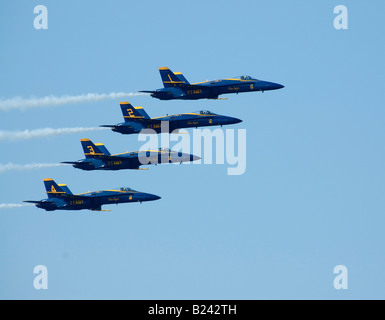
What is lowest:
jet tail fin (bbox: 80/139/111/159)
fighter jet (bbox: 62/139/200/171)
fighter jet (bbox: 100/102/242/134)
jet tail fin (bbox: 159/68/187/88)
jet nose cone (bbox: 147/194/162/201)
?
jet nose cone (bbox: 147/194/162/201)

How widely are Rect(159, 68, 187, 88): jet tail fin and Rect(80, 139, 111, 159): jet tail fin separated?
12.4 meters

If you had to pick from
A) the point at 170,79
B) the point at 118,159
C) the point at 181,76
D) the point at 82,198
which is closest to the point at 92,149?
the point at 118,159

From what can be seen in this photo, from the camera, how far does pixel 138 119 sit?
6663 inches

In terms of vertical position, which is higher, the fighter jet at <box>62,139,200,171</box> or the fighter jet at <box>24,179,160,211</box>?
the fighter jet at <box>62,139,200,171</box>

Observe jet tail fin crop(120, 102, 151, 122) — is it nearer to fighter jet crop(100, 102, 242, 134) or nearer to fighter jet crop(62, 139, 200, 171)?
fighter jet crop(100, 102, 242, 134)

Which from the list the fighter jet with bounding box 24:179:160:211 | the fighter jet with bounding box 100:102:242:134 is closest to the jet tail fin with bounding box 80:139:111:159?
the fighter jet with bounding box 100:102:242:134

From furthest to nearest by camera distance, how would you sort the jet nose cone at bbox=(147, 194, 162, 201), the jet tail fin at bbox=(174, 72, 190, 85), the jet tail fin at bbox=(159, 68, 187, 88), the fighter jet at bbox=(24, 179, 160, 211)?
the jet nose cone at bbox=(147, 194, 162, 201), the jet tail fin at bbox=(174, 72, 190, 85), the jet tail fin at bbox=(159, 68, 187, 88), the fighter jet at bbox=(24, 179, 160, 211)

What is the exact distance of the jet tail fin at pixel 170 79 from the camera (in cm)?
17025

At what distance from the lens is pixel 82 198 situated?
559 feet

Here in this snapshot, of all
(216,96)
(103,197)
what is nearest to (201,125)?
(216,96)

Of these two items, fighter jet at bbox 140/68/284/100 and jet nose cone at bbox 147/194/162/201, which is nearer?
fighter jet at bbox 140/68/284/100

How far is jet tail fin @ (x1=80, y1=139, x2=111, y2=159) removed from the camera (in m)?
170
